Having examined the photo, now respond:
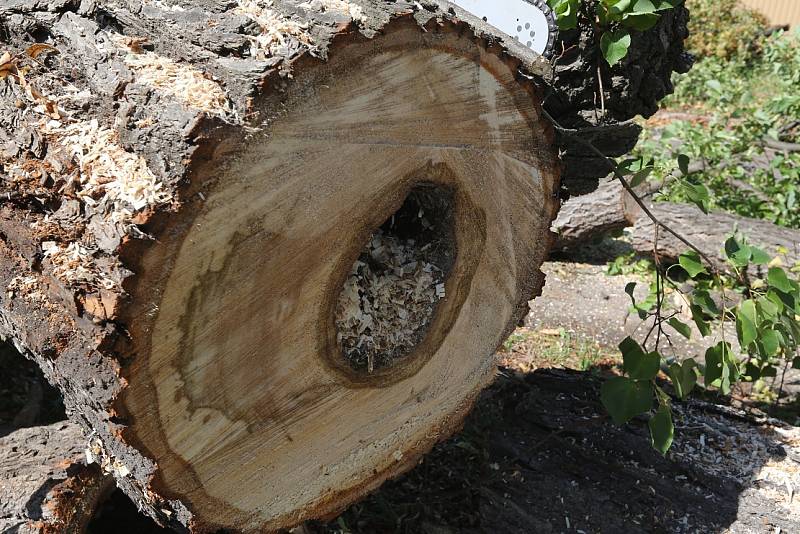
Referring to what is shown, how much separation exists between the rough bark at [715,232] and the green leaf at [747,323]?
1530 millimetres

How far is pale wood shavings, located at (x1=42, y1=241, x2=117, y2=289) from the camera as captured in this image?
129 cm

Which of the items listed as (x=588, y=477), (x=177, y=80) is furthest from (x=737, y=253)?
(x=177, y=80)

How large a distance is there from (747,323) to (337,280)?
3.63ft

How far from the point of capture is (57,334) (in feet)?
4.72

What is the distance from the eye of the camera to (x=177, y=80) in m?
1.34

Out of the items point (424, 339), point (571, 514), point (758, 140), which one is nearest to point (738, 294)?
point (758, 140)

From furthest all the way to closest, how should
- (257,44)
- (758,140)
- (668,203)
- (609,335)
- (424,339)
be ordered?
(758,140)
(668,203)
(609,335)
(424,339)
(257,44)

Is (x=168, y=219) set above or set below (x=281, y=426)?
above

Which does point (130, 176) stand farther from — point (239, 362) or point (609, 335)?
point (609, 335)

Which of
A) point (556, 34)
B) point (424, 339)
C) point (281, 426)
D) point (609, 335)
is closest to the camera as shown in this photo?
point (281, 426)

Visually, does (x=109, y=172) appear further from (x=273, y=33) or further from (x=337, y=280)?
(x=337, y=280)

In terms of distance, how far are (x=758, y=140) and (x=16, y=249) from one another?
4219 millimetres

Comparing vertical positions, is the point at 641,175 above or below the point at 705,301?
above

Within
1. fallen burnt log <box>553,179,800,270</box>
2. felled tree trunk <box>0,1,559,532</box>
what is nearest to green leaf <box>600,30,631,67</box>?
felled tree trunk <box>0,1,559,532</box>
